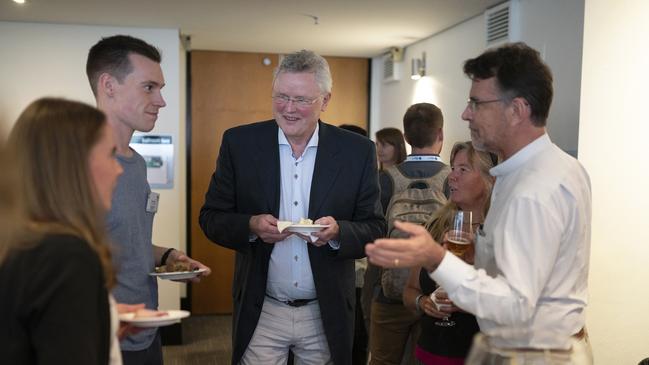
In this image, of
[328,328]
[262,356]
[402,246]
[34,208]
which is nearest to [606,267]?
[328,328]

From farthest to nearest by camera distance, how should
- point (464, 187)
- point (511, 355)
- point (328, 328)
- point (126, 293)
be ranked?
point (464, 187) < point (328, 328) < point (126, 293) < point (511, 355)

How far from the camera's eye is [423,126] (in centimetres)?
360

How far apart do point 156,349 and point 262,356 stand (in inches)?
15.5

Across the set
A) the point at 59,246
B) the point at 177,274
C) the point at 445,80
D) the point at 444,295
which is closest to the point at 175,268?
the point at 177,274

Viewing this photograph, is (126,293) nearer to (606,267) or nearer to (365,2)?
(606,267)

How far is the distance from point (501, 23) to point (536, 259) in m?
3.09

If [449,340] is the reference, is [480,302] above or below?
above

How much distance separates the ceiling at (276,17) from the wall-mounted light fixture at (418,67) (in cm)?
19

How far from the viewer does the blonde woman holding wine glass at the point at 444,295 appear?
216 centimetres

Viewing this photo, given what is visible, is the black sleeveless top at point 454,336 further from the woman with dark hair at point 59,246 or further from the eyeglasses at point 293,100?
the woman with dark hair at point 59,246

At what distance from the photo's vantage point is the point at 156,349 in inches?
82.2

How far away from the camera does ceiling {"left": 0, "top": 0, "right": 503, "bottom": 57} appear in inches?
171

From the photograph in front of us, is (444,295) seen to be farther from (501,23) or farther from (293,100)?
(501,23)

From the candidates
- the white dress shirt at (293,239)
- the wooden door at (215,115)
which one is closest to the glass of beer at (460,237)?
the white dress shirt at (293,239)
